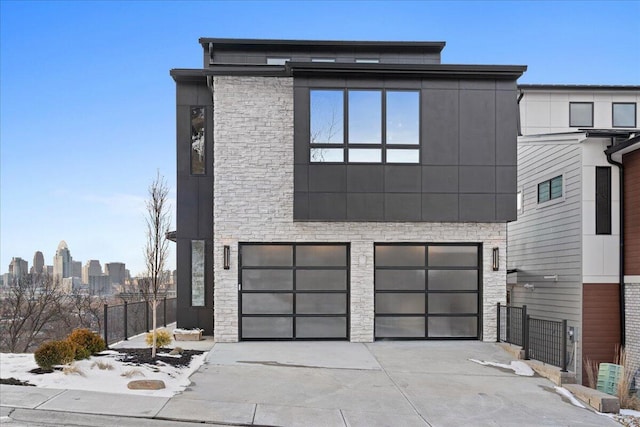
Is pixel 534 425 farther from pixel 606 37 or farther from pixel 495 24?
pixel 606 37

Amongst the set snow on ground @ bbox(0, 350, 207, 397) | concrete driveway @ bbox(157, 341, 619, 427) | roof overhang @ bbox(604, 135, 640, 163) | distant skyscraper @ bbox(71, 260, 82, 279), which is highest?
roof overhang @ bbox(604, 135, 640, 163)

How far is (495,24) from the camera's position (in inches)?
1117

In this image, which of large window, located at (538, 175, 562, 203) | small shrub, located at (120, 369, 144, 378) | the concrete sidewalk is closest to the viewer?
the concrete sidewalk

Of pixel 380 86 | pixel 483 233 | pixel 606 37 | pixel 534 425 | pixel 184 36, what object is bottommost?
pixel 534 425

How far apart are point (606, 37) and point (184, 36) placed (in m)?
23.1

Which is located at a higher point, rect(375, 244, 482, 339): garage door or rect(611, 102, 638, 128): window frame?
rect(611, 102, 638, 128): window frame

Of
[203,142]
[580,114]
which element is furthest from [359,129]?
[580,114]

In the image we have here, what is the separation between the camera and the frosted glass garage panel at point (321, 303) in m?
13.0

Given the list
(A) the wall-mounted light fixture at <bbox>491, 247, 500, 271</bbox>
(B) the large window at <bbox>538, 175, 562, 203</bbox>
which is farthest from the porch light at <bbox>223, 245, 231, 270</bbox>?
(B) the large window at <bbox>538, 175, 562, 203</bbox>

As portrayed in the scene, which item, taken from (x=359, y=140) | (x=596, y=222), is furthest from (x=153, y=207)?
(x=596, y=222)

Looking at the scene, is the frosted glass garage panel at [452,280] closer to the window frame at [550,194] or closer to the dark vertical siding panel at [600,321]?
the dark vertical siding panel at [600,321]

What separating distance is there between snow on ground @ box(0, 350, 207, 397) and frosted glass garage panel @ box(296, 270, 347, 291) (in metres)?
3.95

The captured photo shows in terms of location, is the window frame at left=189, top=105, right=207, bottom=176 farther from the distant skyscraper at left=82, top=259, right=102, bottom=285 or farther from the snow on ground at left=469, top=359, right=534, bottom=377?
the distant skyscraper at left=82, top=259, right=102, bottom=285

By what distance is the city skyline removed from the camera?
76.7 ft
